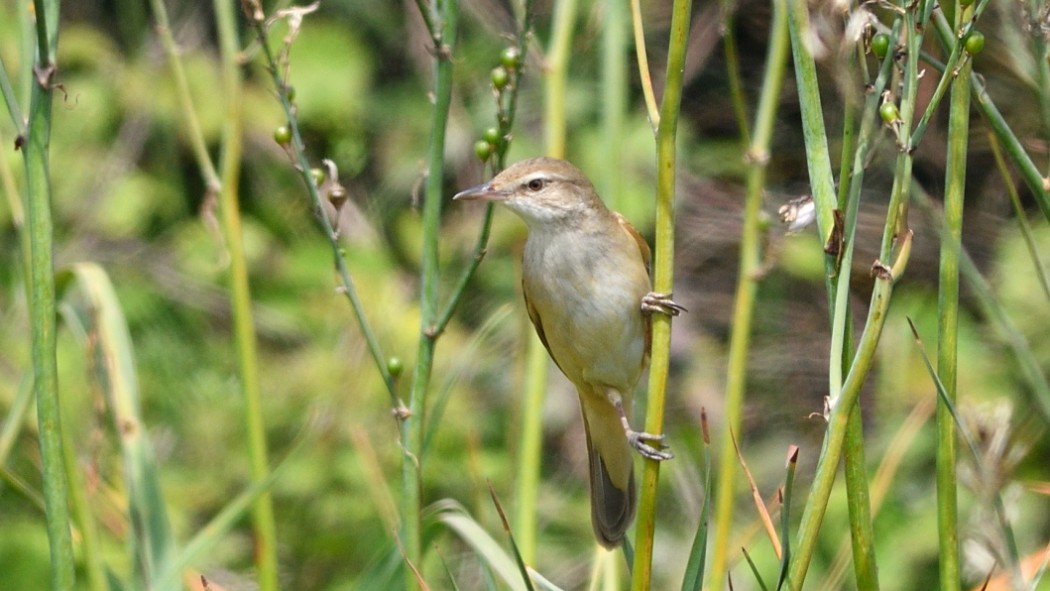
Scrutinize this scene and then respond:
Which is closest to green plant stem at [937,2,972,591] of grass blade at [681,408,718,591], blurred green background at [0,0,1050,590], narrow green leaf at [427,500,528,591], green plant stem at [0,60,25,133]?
grass blade at [681,408,718,591]

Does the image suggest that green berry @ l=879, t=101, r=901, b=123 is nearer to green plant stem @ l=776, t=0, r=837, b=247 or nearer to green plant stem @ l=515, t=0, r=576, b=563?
green plant stem @ l=776, t=0, r=837, b=247

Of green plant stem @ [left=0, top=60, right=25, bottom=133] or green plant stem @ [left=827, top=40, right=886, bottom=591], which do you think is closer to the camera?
green plant stem @ [left=827, top=40, right=886, bottom=591]

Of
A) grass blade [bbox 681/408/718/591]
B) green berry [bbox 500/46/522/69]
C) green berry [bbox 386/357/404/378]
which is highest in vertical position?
green berry [bbox 500/46/522/69]

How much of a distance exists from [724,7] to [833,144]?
286 centimetres

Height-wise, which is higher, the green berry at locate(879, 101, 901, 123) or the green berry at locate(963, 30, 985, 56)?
the green berry at locate(963, 30, 985, 56)

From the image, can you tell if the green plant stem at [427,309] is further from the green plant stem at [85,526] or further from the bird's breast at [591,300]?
the bird's breast at [591,300]

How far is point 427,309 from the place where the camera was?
1458 millimetres

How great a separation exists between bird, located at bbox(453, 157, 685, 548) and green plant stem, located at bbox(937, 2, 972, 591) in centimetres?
89

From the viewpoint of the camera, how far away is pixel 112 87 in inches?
193

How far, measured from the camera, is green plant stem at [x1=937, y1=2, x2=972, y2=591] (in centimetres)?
125

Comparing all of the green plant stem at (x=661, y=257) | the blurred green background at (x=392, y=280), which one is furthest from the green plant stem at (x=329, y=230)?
the blurred green background at (x=392, y=280)

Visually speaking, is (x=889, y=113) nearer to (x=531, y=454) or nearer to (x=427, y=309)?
(x=427, y=309)

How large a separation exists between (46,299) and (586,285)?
107 cm

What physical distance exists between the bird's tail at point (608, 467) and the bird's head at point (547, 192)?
418 mm
